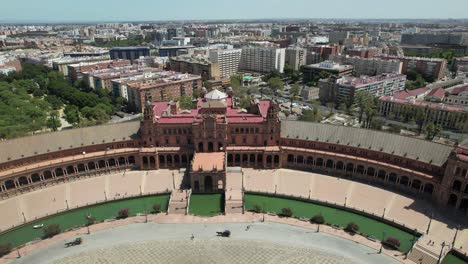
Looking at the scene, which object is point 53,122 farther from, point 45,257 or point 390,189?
point 390,189

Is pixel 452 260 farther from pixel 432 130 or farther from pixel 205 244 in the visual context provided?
pixel 432 130

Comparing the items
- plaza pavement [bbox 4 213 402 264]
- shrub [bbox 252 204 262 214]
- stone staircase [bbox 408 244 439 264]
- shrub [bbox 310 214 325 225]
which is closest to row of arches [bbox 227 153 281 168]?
shrub [bbox 252 204 262 214]

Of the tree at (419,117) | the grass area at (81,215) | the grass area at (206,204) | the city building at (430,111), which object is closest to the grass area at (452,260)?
the grass area at (206,204)

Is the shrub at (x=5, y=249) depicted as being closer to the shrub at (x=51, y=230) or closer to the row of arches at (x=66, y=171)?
the shrub at (x=51, y=230)

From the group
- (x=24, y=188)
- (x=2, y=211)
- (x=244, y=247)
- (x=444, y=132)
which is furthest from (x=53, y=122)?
(x=444, y=132)

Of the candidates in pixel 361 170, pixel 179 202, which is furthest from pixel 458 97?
pixel 179 202

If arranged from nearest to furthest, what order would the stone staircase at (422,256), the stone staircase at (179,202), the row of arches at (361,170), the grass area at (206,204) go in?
the stone staircase at (422,256) < the stone staircase at (179,202) < the grass area at (206,204) < the row of arches at (361,170)

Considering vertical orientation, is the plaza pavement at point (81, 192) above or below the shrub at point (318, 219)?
below
